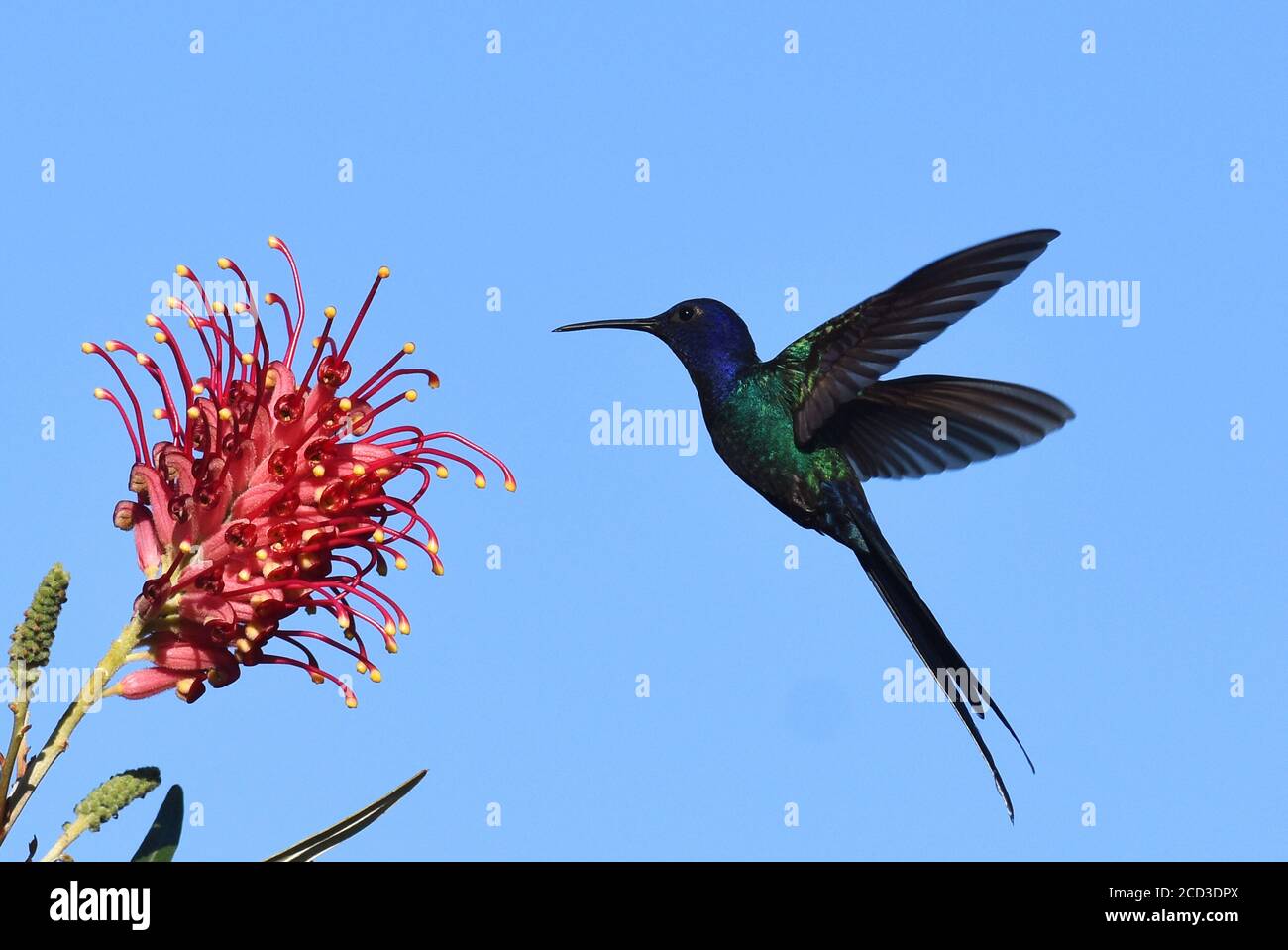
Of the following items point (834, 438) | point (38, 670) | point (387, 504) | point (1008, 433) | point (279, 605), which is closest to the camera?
point (38, 670)

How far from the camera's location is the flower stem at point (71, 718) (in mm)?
3248

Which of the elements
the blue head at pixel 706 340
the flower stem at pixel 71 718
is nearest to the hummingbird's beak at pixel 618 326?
the blue head at pixel 706 340

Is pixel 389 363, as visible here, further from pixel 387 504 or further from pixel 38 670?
pixel 38 670

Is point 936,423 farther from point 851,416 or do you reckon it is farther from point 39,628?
point 39,628

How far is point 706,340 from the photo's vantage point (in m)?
6.42

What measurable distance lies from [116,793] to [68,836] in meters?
0.14

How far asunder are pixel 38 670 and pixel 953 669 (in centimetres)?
354

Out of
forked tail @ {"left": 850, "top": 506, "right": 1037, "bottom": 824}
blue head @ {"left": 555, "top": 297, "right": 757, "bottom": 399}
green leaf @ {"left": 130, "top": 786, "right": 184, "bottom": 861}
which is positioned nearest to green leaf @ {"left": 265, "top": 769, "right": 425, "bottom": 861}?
green leaf @ {"left": 130, "top": 786, "right": 184, "bottom": 861}

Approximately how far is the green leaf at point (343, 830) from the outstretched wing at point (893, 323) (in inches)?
109

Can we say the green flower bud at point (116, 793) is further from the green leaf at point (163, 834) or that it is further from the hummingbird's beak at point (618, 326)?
the hummingbird's beak at point (618, 326)

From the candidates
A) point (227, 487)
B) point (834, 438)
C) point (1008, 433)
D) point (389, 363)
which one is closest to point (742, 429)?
point (834, 438)

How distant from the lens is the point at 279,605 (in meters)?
3.65

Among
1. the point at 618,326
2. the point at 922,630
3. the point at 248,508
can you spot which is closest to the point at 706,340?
the point at 618,326

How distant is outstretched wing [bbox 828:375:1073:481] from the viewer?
593 centimetres
